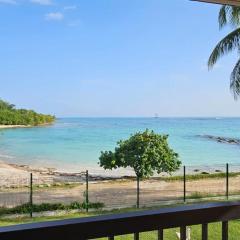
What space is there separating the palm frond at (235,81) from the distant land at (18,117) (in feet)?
113

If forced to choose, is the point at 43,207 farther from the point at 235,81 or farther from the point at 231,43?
the point at 231,43

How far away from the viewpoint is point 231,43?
971 cm

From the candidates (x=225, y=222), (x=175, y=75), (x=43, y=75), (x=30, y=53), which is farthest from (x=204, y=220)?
(x=43, y=75)

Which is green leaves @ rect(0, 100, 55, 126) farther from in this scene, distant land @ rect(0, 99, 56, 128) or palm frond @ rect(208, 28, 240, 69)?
palm frond @ rect(208, 28, 240, 69)

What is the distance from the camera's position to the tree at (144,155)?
10.7 meters

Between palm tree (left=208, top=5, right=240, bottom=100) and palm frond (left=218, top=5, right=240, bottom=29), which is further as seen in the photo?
palm tree (left=208, top=5, right=240, bottom=100)

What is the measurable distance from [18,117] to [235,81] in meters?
40.5

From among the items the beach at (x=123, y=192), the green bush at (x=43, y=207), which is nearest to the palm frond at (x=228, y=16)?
the beach at (x=123, y=192)

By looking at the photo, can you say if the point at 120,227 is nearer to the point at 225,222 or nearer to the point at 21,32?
the point at 225,222

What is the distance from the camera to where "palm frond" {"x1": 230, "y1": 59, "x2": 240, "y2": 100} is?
32.3 ft

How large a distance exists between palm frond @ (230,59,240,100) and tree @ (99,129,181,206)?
2.19m

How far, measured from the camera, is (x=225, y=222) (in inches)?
55.9

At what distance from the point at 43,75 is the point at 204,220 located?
4888 centimetres

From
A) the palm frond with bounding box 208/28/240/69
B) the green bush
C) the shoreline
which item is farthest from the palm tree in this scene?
the shoreline
